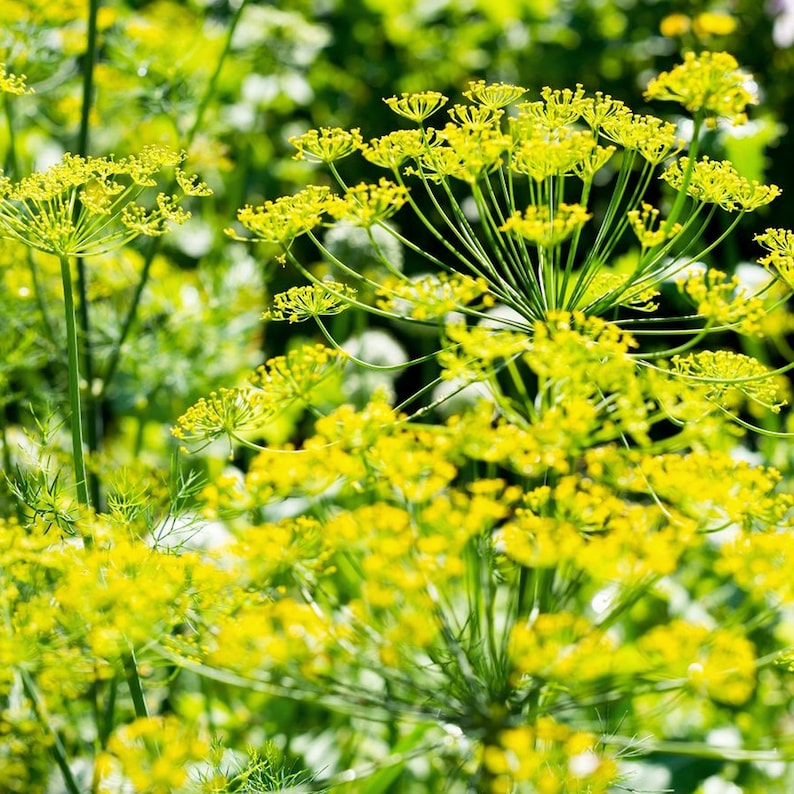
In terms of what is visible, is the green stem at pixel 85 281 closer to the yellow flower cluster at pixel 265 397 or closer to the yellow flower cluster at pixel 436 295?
the yellow flower cluster at pixel 265 397

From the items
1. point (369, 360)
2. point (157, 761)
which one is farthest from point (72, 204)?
point (369, 360)

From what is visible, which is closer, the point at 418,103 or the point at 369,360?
the point at 418,103

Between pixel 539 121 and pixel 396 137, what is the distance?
201 millimetres

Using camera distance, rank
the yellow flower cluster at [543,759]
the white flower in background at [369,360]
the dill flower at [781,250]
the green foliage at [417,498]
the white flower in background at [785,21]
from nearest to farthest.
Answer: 1. the yellow flower cluster at [543,759]
2. the green foliage at [417,498]
3. the dill flower at [781,250]
4. the white flower in background at [369,360]
5. the white flower in background at [785,21]

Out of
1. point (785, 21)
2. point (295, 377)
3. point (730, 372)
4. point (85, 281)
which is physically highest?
point (785, 21)

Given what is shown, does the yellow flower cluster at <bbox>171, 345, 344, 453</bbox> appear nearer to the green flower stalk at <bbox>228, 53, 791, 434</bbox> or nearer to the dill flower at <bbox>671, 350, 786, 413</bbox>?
the green flower stalk at <bbox>228, 53, 791, 434</bbox>

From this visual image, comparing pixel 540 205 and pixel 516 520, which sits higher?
pixel 540 205

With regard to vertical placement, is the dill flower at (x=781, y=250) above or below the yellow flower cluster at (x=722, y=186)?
below

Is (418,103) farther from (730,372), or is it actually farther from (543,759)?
(543,759)

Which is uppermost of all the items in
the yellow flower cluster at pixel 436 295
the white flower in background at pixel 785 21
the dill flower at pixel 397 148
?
the white flower in background at pixel 785 21

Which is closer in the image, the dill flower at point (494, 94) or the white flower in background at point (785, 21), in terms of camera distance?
the dill flower at point (494, 94)

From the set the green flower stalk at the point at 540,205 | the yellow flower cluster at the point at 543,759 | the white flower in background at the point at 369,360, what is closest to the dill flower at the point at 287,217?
the green flower stalk at the point at 540,205

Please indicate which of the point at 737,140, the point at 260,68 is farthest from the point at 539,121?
the point at 260,68

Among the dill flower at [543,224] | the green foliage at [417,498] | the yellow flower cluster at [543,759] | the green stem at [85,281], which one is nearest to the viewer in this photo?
the yellow flower cluster at [543,759]
